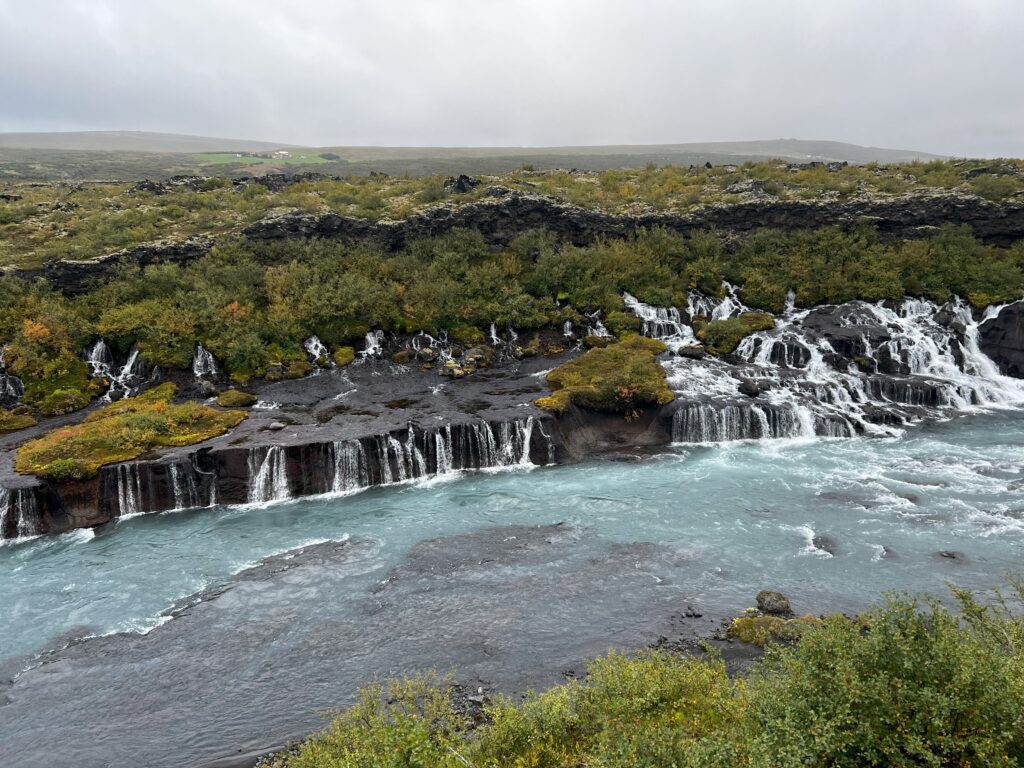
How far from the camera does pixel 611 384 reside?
39.0 m

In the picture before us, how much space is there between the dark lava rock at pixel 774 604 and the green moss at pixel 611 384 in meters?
19.0

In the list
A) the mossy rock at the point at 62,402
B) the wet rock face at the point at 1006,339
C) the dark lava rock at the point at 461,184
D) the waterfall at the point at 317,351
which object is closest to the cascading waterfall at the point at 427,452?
the waterfall at the point at 317,351

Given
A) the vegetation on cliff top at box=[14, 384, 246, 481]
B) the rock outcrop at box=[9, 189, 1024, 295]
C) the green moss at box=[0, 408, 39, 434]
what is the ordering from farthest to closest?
the rock outcrop at box=[9, 189, 1024, 295] < the green moss at box=[0, 408, 39, 434] < the vegetation on cliff top at box=[14, 384, 246, 481]

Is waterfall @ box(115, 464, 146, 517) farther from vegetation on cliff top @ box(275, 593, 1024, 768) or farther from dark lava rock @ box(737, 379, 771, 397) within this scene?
dark lava rock @ box(737, 379, 771, 397)

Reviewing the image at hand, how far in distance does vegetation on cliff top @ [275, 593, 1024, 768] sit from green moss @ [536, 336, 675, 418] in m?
25.4

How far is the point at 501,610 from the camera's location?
70.0ft

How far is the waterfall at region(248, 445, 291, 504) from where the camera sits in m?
32.2

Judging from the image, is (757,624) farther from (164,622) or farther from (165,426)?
(165,426)

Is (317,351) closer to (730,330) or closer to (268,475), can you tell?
(268,475)

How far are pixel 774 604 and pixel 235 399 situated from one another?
3607 cm

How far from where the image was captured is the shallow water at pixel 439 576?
17797mm

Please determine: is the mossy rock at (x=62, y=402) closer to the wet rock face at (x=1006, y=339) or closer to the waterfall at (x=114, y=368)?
the waterfall at (x=114, y=368)

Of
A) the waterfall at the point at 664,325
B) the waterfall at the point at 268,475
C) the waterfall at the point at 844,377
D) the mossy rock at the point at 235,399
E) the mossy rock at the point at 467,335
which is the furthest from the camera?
the waterfall at the point at 664,325

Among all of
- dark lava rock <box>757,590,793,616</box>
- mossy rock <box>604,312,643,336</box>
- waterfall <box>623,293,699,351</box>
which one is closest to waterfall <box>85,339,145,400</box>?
mossy rock <box>604,312,643,336</box>
